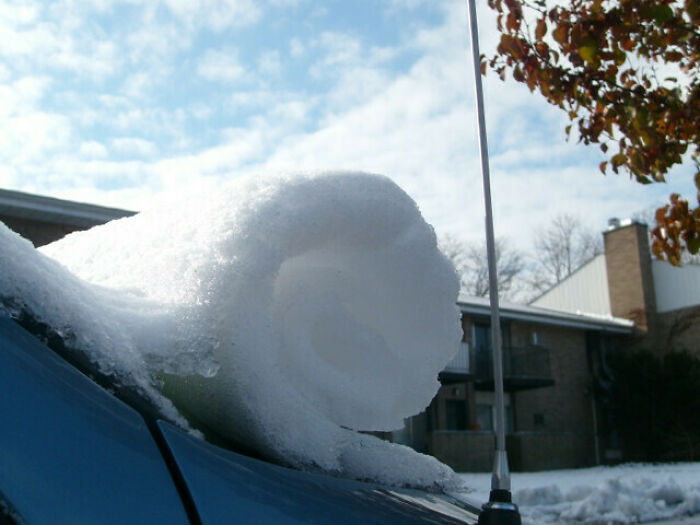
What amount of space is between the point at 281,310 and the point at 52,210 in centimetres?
1157

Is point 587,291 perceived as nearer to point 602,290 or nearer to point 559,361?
point 602,290

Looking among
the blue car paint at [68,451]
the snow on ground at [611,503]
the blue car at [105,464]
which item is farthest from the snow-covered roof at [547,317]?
the blue car paint at [68,451]

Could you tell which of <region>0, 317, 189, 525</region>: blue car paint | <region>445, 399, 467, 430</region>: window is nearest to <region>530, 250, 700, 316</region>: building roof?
<region>445, 399, 467, 430</region>: window

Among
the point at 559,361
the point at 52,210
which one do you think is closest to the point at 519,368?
the point at 559,361

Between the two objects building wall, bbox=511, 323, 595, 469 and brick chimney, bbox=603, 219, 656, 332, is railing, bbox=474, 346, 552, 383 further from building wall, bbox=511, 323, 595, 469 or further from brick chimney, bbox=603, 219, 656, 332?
brick chimney, bbox=603, 219, 656, 332

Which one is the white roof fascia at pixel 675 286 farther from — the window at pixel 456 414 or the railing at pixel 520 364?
the window at pixel 456 414

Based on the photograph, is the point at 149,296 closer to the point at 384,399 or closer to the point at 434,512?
the point at 384,399

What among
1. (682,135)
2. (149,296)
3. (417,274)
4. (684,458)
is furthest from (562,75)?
(684,458)

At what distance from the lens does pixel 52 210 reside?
12.0 m

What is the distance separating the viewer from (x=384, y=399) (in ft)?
4.92

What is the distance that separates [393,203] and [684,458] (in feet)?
80.0

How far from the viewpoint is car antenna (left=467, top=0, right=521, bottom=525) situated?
3.99 feet

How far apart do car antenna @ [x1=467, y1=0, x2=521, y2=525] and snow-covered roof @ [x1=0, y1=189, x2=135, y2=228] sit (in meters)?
10.7

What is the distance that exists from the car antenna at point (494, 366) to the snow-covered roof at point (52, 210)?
10.7m
